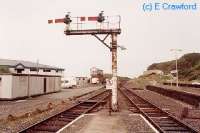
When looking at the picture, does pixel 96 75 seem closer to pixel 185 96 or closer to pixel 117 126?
pixel 185 96

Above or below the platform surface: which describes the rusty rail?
above

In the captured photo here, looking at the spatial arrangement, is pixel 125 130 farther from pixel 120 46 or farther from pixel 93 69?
pixel 93 69

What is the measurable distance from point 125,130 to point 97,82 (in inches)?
2941

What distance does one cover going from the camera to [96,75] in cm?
8838

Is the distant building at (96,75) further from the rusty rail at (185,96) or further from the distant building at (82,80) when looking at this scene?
the rusty rail at (185,96)

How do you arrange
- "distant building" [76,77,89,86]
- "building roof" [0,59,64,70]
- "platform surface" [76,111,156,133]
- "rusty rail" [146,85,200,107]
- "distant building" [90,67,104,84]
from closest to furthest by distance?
"platform surface" [76,111,156,133] < "rusty rail" [146,85,200,107] < "building roof" [0,59,64,70] < "distant building" [90,67,104,84] < "distant building" [76,77,89,86]

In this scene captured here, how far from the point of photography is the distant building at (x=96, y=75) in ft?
287

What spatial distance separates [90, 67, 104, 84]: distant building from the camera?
287ft

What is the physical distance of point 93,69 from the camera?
88.0 m

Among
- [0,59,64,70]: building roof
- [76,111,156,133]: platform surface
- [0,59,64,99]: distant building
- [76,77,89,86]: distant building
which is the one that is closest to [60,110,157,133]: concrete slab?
[76,111,156,133]: platform surface

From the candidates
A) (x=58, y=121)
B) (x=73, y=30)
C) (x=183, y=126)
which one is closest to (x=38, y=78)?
(x=73, y=30)

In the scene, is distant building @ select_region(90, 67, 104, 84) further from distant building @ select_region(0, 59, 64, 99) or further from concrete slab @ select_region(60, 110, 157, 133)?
concrete slab @ select_region(60, 110, 157, 133)

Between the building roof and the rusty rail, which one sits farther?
the building roof

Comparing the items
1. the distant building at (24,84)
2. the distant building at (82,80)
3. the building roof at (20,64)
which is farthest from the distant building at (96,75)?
the distant building at (24,84)
